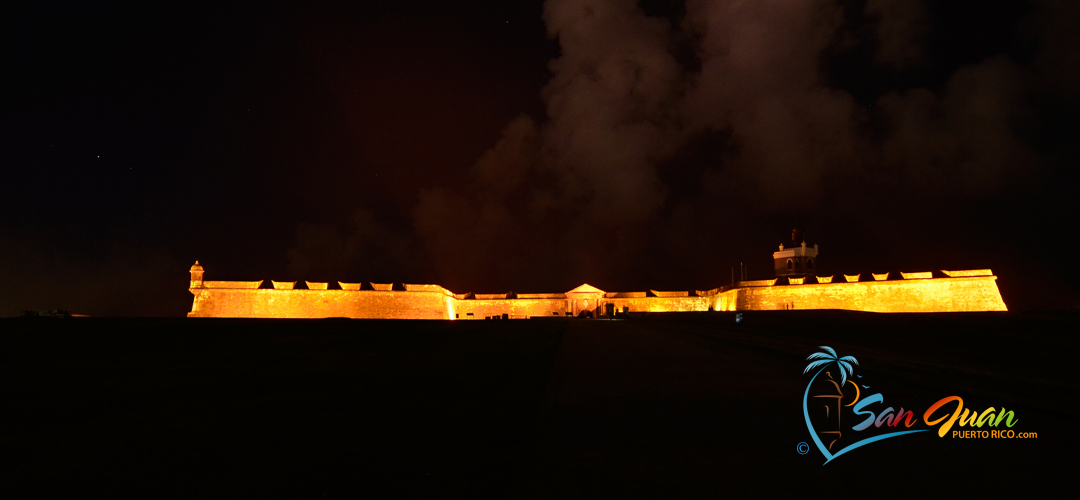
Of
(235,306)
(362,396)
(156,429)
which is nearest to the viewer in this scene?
(156,429)

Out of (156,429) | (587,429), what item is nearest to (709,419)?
(587,429)

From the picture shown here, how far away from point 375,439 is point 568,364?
3.85 metres

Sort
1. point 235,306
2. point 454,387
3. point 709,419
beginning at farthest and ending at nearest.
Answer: point 235,306 < point 454,387 < point 709,419

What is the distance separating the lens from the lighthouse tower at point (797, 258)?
6272 cm

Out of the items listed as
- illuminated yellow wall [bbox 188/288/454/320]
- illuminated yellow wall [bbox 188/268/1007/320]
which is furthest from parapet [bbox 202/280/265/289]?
illuminated yellow wall [bbox 188/288/454/320]

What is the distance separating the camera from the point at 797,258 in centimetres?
6297

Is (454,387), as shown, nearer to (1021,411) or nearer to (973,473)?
(973,473)

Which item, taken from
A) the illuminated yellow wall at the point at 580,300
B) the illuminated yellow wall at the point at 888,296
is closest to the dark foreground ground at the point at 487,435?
the illuminated yellow wall at the point at 580,300

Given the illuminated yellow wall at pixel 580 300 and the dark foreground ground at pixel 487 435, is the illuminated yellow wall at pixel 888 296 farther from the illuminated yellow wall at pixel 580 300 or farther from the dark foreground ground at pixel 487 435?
the dark foreground ground at pixel 487 435

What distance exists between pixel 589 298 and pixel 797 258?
26843mm

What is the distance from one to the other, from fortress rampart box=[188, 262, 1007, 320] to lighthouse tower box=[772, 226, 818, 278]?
960 centimetres

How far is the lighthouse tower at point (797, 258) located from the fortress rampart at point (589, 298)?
9596 millimetres

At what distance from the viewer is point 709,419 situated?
3068 millimetres

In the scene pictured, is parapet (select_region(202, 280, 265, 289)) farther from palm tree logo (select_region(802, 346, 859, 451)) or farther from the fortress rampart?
palm tree logo (select_region(802, 346, 859, 451))
